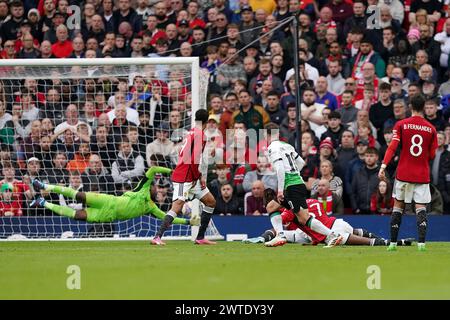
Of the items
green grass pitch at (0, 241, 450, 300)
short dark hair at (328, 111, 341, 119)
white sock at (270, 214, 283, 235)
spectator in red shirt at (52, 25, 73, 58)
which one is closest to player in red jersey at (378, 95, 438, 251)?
green grass pitch at (0, 241, 450, 300)

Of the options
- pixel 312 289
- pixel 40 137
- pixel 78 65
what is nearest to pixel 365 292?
pixel 312 289

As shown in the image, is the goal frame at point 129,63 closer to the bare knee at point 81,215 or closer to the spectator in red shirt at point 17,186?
the spectator in red shirt at point 17,186

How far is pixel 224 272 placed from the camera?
1234 centimetres

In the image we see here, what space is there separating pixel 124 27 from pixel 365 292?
52.0 ft

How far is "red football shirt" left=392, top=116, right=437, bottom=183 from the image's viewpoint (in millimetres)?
15922

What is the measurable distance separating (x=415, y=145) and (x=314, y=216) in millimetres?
2158

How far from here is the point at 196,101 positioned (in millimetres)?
19172

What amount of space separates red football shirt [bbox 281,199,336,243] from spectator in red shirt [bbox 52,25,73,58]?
9862 mm

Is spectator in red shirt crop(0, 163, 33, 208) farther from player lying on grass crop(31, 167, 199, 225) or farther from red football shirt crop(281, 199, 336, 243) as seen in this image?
red football shirt crop(281, 199, 336, 243)

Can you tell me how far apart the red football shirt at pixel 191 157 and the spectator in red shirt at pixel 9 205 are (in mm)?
4404

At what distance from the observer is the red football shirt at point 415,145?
1592 cm

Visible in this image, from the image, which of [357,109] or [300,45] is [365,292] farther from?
[300,45]

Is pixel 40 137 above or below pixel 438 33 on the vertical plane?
below

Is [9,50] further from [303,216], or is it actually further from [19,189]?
[303,216]
